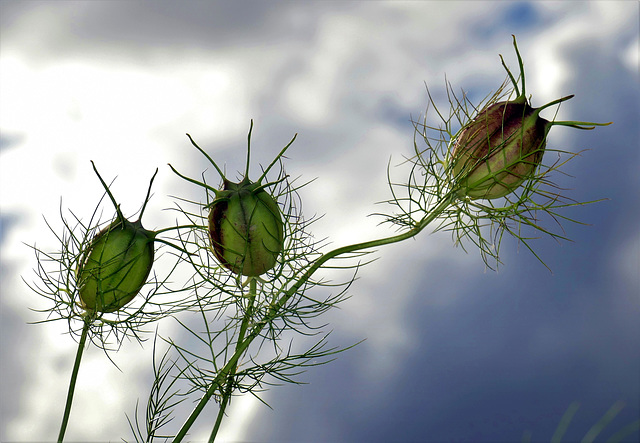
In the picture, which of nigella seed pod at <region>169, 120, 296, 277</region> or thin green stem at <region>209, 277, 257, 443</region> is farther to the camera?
thin green stem at <region>209, 277, 257, 443</region>

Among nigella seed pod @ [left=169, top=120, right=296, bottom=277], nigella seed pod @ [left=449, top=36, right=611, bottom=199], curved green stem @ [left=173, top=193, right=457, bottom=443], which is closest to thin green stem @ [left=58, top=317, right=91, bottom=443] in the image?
curved green stem @ [left=173, top=193, right=457, bottom=443]

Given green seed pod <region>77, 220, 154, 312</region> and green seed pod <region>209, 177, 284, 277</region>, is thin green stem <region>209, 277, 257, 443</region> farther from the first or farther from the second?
green seed pod <region>77, 220, 154, 312</region>

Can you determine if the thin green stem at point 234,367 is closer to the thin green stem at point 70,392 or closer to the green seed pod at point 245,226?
Answer: the green seed pod at point 245,226

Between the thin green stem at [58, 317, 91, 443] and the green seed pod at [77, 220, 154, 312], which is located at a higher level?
the green seed pod at [77, 220, 154, 312]

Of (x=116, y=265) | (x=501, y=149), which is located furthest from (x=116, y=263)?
(x=501, y=149)

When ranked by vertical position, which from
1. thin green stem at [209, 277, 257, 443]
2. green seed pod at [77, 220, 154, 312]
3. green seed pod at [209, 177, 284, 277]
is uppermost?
green seed pod at [77, 220, 154, 312]

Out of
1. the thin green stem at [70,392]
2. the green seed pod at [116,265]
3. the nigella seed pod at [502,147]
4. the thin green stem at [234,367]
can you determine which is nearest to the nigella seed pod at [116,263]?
the green seed pod at [116,265]

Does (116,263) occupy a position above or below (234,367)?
above

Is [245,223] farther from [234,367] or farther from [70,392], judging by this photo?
[70,392]
